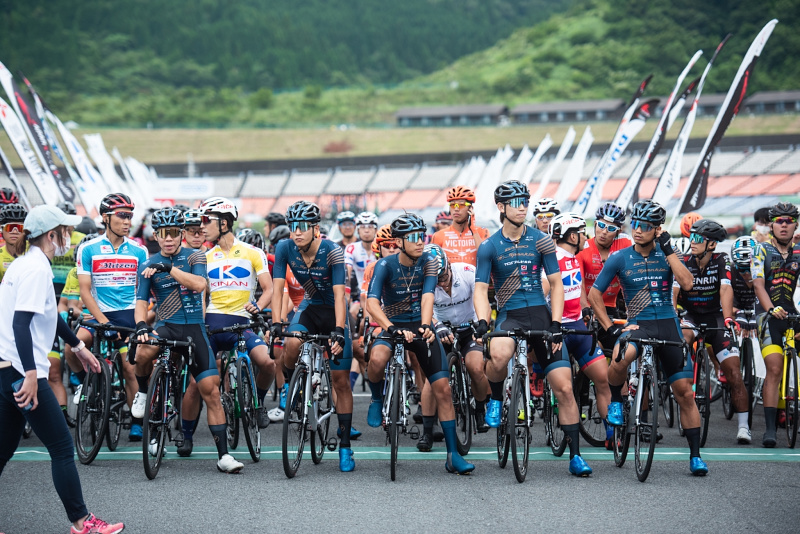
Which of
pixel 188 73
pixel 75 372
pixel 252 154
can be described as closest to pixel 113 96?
pixel 188 73

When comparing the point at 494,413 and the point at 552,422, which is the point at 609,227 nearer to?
the point at 552,422

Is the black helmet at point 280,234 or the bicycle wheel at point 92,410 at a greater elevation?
the black helmet at point 280,234

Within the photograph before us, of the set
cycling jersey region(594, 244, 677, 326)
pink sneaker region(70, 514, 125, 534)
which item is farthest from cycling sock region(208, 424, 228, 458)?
cycling jersey region(594, 244, 677, 326)

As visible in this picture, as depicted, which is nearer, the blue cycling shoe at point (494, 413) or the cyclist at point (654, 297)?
the cyclist at point (654, 297)

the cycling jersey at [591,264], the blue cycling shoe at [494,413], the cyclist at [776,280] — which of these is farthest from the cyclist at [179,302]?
the cyclist at [776,280]

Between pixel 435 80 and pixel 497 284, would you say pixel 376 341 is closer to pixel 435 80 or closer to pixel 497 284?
pixel 497 284

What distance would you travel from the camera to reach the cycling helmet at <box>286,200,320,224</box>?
7977 millimetres

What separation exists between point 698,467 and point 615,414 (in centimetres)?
86

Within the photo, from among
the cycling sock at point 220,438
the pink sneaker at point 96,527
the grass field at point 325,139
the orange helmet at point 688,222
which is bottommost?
the cycling sock at point 220,438

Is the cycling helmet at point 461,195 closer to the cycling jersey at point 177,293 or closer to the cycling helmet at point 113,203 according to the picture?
the cycling jersey at point 177,293

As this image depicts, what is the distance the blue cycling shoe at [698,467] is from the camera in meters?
7.41

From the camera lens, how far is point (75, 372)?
938cm

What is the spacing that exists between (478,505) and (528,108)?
321 feet

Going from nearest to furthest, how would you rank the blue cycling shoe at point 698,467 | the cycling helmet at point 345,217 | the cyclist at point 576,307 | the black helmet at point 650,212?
the blue cycling shoe at point 698,467, the black helmet at point 650,212, the cyclist at point 576,307, the cycling helmet at point 345,217
